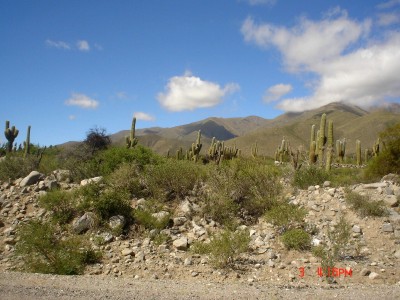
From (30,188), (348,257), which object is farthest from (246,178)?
(30,188)

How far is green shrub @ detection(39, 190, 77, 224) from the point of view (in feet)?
34.0

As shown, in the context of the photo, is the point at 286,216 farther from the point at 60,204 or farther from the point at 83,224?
the point at 60,204

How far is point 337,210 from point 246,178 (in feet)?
9.58

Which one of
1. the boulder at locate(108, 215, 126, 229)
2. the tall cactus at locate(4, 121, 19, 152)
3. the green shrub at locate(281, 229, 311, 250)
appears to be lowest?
the green shrub at locate(281, 229, 311, 250)

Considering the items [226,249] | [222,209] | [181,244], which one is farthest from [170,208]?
[226,249]

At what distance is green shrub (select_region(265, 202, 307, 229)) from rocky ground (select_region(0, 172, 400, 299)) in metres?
0.33

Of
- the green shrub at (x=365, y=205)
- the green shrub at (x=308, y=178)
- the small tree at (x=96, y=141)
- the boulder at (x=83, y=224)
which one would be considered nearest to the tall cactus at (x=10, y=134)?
the small tree at (x=96, y=141)

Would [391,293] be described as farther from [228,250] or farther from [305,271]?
[228,250]

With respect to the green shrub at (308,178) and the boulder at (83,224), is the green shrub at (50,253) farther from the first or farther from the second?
the green shrub at (308,178)

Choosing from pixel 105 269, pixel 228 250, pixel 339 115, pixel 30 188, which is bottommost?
pixel 105 269

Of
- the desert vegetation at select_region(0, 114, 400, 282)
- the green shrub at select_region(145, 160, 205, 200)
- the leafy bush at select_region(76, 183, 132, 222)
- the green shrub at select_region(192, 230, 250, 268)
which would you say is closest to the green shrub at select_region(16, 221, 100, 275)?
the desert vegetation at select_region(0, 114, 400, 282)

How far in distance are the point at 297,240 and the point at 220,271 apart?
215 centimetres

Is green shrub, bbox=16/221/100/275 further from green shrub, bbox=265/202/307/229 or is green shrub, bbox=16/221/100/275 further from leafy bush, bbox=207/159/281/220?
green shrub, bbox=265/202/307/229

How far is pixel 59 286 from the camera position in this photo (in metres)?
6.12
